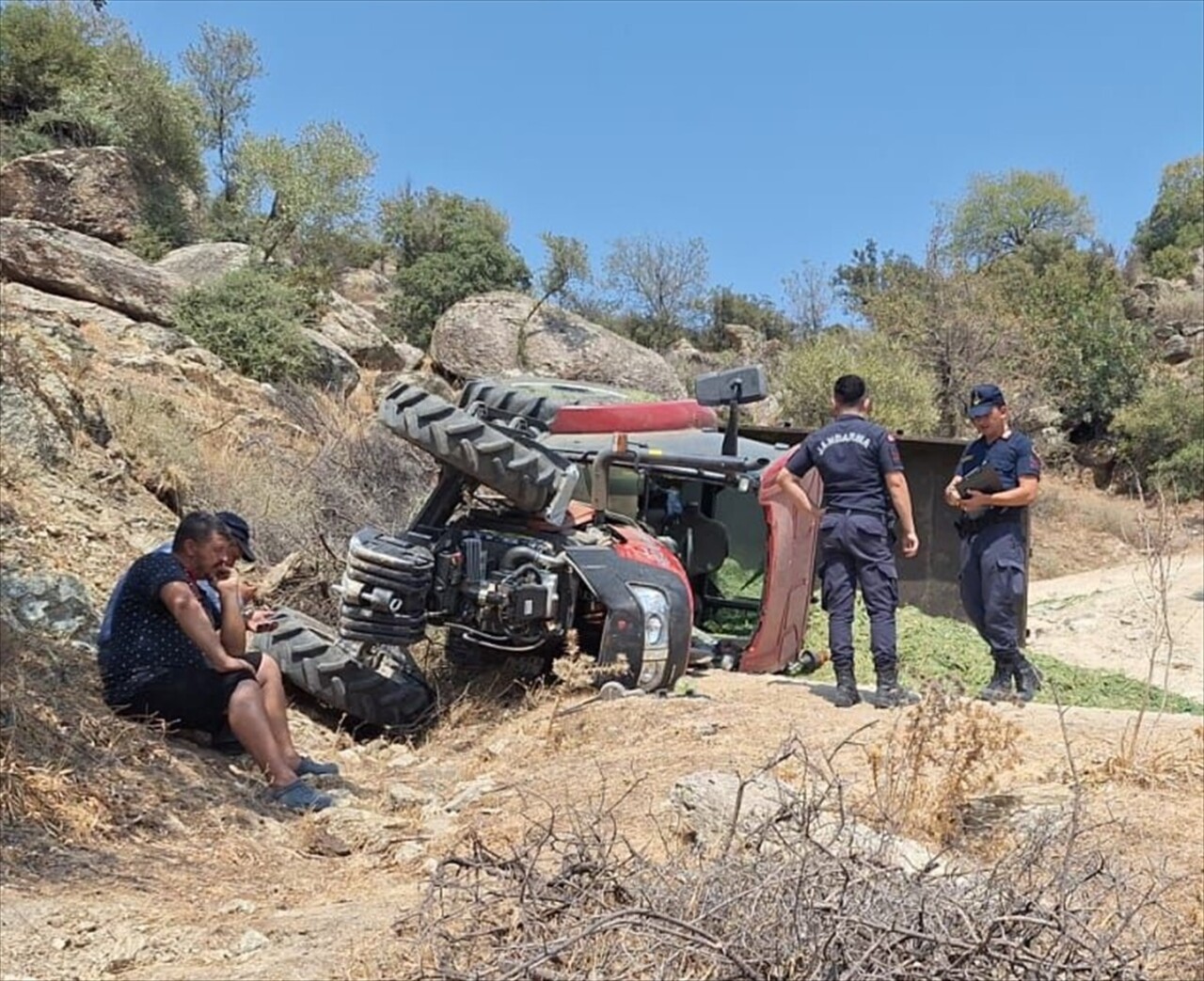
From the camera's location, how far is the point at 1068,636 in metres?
13.7

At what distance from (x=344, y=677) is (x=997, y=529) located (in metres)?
3.39

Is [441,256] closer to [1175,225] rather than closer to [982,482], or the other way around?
[982,482]

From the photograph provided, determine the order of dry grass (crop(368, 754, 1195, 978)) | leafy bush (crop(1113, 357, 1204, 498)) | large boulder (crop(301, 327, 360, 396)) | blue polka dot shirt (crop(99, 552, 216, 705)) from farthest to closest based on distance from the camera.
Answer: leafy bush (crop(1113, 357, 1204, 498)), large boulder (crop(301, 327, 360, 396)), blue polka dot shirt (crop(99, 552, 216, 705)), dry grass (crop(368, 754, 1195, 978))

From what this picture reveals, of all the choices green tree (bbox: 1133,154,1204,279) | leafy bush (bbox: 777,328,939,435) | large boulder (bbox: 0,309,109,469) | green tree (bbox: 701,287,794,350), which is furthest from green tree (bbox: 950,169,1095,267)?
large boulder (bbox: 0,309,109,469)

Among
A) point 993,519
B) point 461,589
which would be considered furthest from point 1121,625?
point 461,589

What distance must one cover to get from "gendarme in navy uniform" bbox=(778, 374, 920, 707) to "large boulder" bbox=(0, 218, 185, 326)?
38.7 ft

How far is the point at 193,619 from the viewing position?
5066 millimetres

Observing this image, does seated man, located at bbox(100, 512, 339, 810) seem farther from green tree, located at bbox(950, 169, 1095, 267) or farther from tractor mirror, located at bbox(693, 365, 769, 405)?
green tree, located at bbox(950, 169, 1095, 267)

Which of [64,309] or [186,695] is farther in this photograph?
[64,309]

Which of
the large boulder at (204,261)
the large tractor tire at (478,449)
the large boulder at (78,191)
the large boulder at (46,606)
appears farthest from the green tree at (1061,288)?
the large boulder at (46,606)

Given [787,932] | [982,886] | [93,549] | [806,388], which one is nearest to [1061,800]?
[982,886]

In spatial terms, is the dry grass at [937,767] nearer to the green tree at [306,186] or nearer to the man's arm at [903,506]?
the man's arm at [903,506]

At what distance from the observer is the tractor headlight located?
6.21 metres

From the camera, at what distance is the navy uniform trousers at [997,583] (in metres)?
6.34
